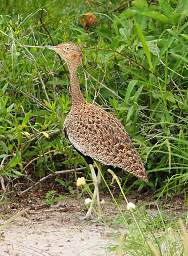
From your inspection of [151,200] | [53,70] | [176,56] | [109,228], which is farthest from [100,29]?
[109,228]

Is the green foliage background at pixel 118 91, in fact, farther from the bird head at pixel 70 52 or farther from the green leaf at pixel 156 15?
the bird head at pixel 70 52

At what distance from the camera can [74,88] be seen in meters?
5.88

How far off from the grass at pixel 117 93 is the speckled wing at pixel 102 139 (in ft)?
0.50

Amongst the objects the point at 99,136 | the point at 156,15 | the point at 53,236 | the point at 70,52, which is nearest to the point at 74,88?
the point at 70,52

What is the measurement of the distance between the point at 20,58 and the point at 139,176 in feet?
4.78

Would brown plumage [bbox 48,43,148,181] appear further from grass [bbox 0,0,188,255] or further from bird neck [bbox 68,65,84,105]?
grass [bbox 0,0,188,255]

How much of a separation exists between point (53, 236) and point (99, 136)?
76 centimetres

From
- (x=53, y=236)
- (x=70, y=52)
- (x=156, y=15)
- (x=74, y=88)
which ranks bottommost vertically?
(x=53, y=236)

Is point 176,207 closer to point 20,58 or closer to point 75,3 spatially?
point 20,58

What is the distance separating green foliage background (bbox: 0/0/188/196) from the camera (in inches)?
229

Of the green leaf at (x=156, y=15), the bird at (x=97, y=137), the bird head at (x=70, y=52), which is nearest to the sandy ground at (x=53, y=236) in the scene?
the bird at (x=97, y=137)

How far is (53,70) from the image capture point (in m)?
6.43

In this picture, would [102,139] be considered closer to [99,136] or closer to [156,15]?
[99,136]

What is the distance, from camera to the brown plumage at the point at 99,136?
217 inches
